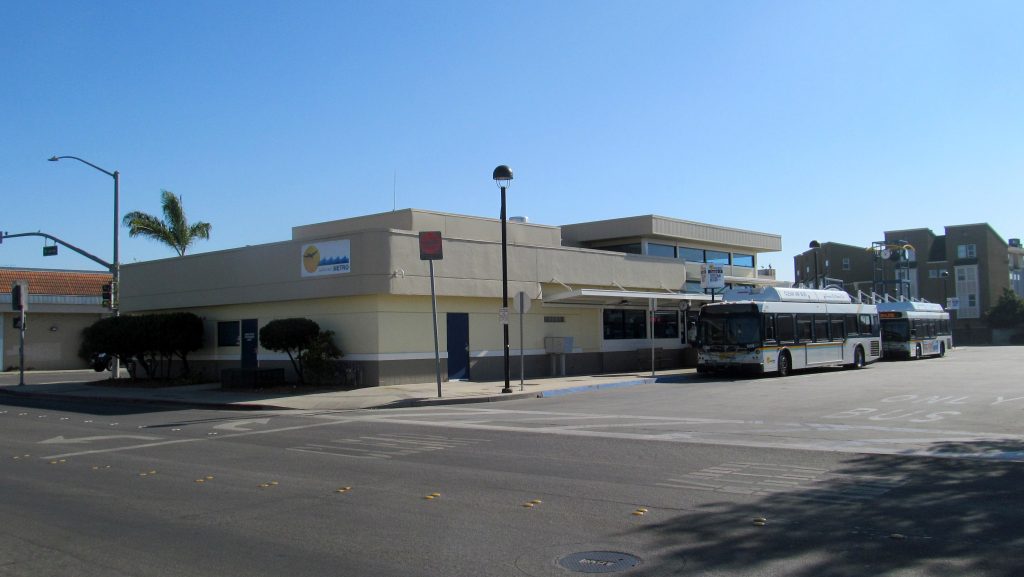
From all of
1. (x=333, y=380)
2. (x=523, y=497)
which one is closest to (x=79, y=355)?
(x=333, y=380)

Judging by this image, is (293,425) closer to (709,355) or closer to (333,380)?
(333,380)

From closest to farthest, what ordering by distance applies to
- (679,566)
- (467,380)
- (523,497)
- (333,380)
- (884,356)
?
1. (679,566)
2. (523,497)
3. (333,380)
4. (467,380)
5. (884,356)

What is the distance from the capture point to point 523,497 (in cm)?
881

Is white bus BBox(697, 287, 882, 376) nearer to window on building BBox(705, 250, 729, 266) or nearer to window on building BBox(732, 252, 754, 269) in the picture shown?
window on building BBox(705, 250, 729, 266)

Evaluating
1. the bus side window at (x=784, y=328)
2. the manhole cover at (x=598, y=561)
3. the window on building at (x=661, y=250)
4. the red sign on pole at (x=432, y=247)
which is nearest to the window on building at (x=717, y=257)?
the window on building at (x=661, y=250)

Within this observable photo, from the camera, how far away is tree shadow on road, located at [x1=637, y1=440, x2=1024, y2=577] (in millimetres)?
6121

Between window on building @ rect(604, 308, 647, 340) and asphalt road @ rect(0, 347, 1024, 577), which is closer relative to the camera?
asphalt road @ rect(0, 347, 1024, 577)

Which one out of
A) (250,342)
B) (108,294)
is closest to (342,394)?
(250,342)

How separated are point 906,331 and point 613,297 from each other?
20.8 metres

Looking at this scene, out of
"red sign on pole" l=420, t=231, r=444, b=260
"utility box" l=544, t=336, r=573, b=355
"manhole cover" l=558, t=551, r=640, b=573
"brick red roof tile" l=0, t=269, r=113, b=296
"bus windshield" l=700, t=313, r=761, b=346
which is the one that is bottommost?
"manhole cover" l=558, t=551, r=640, b=573

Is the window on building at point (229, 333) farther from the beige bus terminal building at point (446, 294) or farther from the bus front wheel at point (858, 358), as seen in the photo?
the bus front wheel at point (858, 358)

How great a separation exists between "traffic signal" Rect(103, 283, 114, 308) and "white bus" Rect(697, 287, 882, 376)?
23.4 meters

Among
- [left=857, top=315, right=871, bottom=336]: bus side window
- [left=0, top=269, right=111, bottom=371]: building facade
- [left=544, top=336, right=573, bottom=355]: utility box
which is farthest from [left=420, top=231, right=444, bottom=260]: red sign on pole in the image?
[left=0, top=269, right=111, bottom=371]: building facade

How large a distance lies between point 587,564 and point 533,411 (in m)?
12.6
